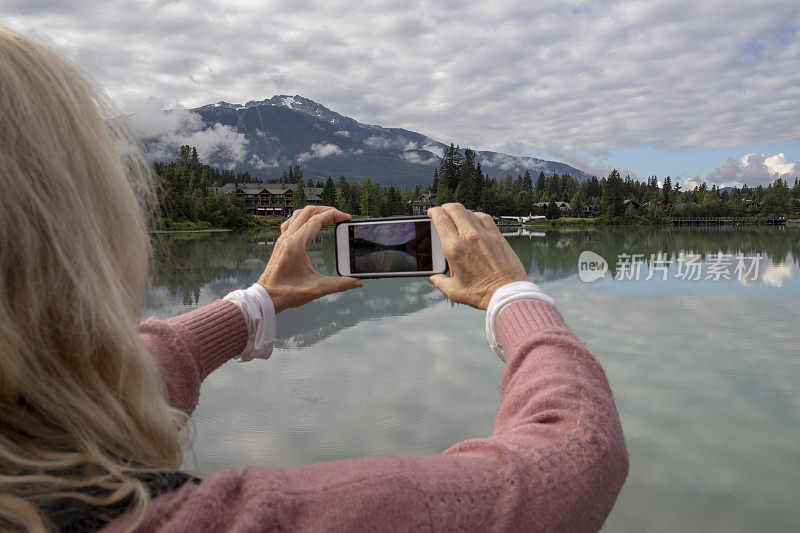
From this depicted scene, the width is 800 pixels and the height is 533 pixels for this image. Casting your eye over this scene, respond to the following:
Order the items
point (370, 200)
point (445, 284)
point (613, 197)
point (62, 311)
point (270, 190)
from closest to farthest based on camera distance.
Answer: point (62, 311) → point (445, 284) → point (370, 200) → point (270, 190) → point (613, 197)

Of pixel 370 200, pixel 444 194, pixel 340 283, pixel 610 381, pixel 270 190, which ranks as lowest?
pixel 610 381

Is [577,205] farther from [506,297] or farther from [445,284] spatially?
[506,297]

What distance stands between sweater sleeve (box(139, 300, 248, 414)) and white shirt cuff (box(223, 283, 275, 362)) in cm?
2

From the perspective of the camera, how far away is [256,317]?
47.6 inches

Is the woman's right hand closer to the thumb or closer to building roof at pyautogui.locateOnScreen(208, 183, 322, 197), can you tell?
the thumb

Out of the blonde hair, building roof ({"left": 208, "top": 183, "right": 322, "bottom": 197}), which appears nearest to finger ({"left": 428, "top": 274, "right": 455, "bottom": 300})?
the blonde hair

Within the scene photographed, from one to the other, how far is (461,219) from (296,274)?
46 centimetres

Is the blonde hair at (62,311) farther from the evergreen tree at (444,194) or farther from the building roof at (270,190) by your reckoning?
the evergreen tree at (444,194)

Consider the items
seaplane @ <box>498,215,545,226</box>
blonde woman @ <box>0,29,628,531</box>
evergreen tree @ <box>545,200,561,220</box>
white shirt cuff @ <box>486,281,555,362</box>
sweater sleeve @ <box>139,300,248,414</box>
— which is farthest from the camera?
evergreen tree @ <box>545,200,561,220</box>

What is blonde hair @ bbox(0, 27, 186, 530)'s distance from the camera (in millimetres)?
497

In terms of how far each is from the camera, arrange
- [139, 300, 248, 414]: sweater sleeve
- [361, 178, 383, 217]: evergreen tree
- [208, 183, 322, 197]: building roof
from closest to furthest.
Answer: [139, 300, 248, 414]: sweater sleeve, [361, 178, 383, 217]: evergreen tree, [208, 183, 322, 197]: building roof

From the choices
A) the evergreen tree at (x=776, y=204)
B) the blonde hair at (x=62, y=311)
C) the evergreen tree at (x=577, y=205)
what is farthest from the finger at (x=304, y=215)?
the evergreen tree at (x=776, y=204)

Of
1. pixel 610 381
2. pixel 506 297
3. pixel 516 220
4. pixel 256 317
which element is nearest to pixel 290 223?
pixel 256 317

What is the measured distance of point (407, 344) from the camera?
8.62 m
